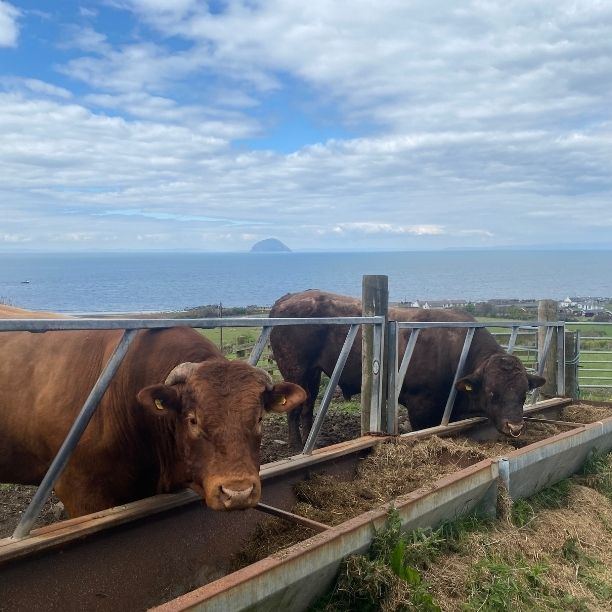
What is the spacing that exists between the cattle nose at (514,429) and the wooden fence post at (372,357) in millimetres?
1638

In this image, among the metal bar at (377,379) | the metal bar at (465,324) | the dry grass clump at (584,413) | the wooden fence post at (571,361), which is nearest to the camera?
the metal bar at (377,379)

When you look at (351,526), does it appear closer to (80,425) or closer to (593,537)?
(80,425)

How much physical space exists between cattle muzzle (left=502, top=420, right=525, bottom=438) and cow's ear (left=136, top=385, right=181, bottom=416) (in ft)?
15.1

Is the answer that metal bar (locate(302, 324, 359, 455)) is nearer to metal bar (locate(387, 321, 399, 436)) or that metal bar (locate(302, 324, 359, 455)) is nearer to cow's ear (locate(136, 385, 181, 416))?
metal bar (locate(387, 321, 399, 436))

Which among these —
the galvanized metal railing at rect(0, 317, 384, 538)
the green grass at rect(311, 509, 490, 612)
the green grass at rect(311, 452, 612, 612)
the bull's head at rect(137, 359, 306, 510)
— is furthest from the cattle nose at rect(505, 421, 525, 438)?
the bull's head at rect(137, 359, 306, 510)

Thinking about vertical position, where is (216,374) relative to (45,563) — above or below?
above

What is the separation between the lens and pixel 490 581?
14.0ft

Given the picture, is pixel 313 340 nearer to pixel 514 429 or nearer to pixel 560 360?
pixel 514 429

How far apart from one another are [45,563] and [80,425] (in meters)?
0.75

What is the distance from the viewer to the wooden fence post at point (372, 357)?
21.7 feet

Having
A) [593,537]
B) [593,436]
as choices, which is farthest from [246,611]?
[593,436]

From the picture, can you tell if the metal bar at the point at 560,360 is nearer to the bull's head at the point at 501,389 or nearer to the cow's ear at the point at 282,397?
the bull's head at the point at 501,389

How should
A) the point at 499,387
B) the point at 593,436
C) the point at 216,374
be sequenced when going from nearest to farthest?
the point at 216,374, the point at 593,436, the point at 499,387

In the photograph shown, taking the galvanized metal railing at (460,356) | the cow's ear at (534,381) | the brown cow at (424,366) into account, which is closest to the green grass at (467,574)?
the galvanized metal railing at (460,356)
